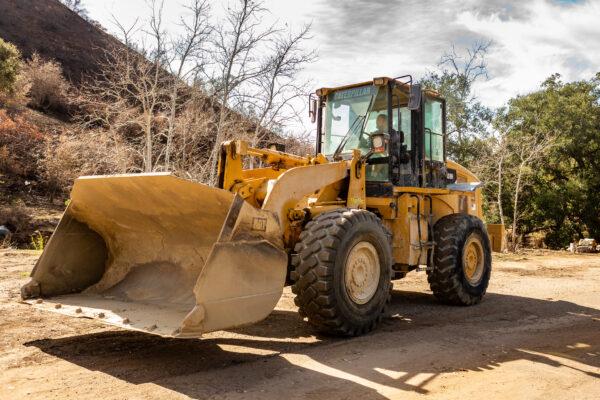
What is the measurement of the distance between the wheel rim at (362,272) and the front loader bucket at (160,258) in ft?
2.78

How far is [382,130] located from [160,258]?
3204 mm

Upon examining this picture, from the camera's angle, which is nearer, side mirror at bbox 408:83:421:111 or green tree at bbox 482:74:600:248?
side mirror at bbox 408:83:421:111

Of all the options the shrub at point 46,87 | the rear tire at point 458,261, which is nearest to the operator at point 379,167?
the rear tire at point 458,261

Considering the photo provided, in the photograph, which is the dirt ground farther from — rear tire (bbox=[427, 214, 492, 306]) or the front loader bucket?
rear tire (bbox=[427, 214, 492, 306])

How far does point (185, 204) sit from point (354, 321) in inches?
78.2

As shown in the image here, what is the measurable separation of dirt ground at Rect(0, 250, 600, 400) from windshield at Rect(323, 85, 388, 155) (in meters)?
2.24

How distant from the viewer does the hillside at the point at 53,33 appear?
35.3 meters

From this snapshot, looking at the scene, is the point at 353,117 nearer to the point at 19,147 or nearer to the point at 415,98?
the point at 415,98

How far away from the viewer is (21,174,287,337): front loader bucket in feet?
13.6

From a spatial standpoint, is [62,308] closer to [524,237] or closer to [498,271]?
[498,271]

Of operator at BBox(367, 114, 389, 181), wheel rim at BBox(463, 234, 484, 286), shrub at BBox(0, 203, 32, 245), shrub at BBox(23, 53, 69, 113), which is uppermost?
shrub at BBox(23, 53, 69, 113)

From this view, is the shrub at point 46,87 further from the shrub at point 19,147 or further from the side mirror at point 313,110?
the side mirror at point 313,110

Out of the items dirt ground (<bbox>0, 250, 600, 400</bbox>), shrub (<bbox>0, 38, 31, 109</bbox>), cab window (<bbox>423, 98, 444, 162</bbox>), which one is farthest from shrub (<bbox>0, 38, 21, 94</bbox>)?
cab window (<bbox>423, 98, 444, 162</bbox>)

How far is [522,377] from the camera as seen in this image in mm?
4246
